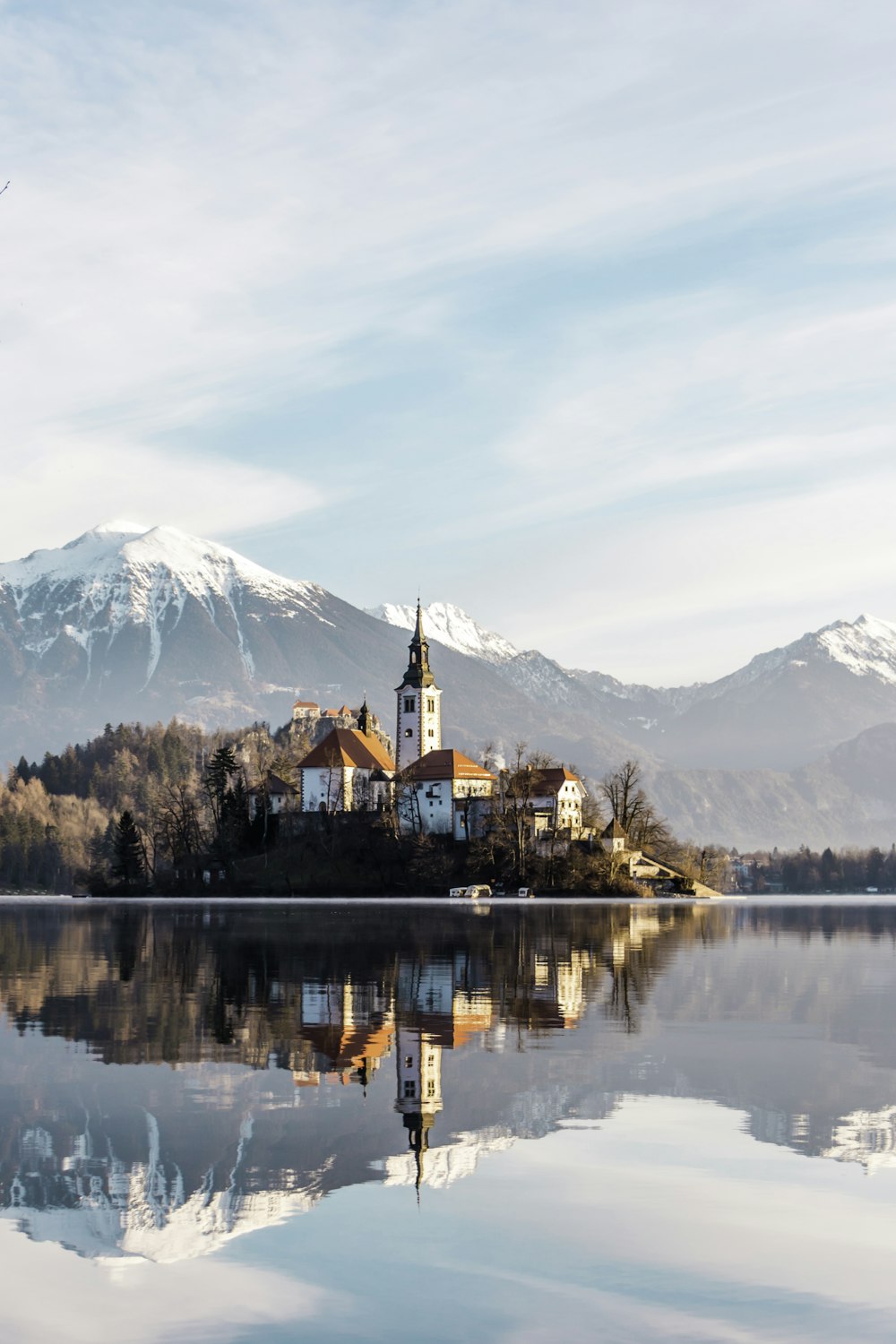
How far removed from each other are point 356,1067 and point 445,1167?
27.7 feet

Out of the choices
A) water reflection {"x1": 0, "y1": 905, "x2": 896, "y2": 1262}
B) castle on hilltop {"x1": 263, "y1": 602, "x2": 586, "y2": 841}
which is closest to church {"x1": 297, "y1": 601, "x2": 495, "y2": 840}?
castle on hilltop {"x1": 263, "y1": 602, "x2": 586, "y2": 841}

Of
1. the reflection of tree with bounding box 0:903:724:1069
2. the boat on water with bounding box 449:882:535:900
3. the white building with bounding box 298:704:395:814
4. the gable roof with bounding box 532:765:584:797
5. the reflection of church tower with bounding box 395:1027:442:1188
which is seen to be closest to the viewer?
the reflection of church tower with bounding box 395:1027:442:1188

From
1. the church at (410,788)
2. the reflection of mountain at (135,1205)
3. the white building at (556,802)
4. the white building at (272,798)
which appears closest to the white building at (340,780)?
the church at (410,788)

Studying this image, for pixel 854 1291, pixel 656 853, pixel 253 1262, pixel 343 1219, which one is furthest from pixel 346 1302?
pixel 656 853

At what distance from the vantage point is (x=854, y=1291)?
58.4 feet

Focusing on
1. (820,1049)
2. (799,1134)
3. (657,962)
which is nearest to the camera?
(799,1134)

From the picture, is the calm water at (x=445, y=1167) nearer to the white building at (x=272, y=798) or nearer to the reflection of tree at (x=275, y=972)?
the reflection of tree at (x=275, y=972)

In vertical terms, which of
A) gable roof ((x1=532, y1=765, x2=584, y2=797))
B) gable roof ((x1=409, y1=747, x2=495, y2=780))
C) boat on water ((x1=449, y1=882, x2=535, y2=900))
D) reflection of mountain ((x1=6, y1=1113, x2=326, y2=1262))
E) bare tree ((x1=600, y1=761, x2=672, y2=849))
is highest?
gable roof ((x1=409, y1=747, x2=495, y2=780))

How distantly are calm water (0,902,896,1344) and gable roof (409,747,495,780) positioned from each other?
139343 millimetres

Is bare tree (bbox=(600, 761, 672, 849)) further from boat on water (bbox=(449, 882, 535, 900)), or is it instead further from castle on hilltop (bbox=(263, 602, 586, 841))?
boat on water (bbox=(449, 882, 535, 900))

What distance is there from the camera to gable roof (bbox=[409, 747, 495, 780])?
614 ft

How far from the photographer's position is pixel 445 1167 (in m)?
22.9

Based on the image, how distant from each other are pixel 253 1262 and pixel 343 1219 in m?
1.95

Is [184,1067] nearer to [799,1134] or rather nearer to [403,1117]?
[403,1117]
